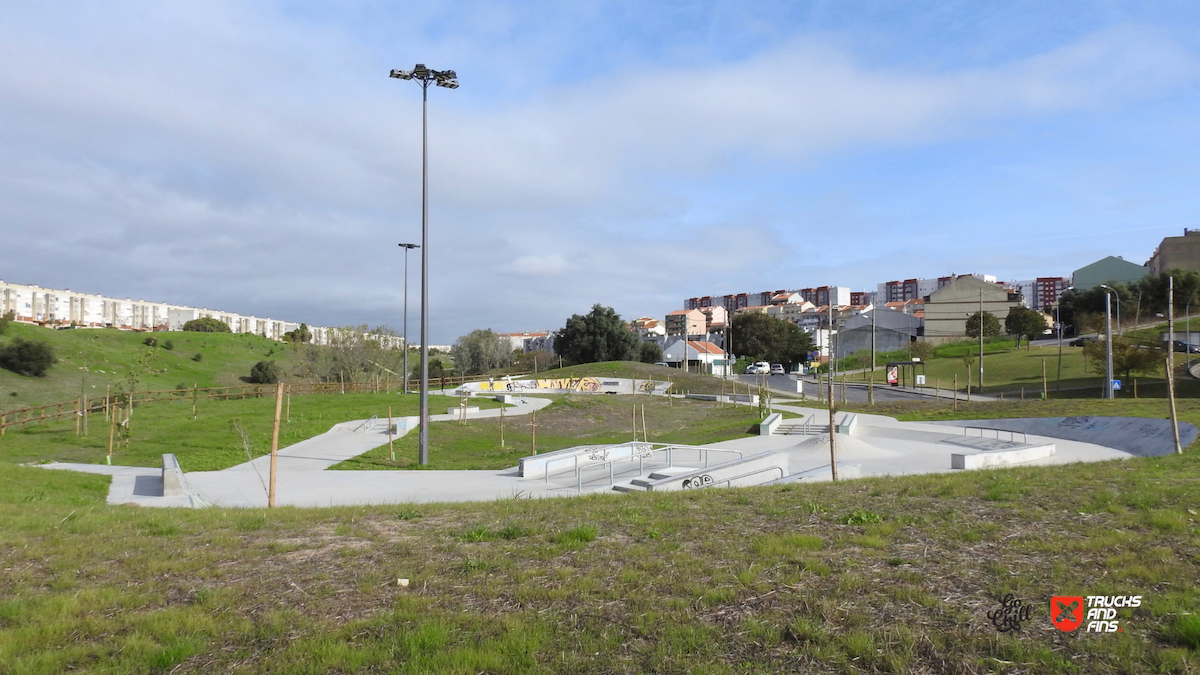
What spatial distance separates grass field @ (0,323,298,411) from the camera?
1874 inches

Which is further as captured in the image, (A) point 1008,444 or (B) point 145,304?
(B) point 145,304

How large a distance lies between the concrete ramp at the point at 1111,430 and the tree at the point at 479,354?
190ft

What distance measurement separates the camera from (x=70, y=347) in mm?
60750

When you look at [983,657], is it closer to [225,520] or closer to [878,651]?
[878,651]

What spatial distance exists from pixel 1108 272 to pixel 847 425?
302 feet

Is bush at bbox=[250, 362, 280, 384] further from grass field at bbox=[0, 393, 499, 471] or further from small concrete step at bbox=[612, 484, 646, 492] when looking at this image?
small concrete step at bbox=[612, 484, 646, 492]

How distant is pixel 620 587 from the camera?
5254mm

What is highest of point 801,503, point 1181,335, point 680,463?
point 1181,335

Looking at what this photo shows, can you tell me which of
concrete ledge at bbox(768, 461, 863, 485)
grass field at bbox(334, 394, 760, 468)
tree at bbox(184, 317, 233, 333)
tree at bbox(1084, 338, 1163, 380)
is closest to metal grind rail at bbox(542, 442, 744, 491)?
grass field at bbox(334, 394, 760, 468)

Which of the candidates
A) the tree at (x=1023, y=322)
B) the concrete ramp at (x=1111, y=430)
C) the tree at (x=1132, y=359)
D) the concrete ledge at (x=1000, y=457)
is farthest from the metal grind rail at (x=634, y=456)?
the tree at (x=1023, y=322)

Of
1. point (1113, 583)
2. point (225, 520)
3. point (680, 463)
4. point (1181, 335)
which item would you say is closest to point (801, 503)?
point (1113, 583)

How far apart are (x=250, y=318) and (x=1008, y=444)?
7727 inches

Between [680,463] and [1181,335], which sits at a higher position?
[1181,335]

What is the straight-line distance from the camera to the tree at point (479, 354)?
80.4 metres
